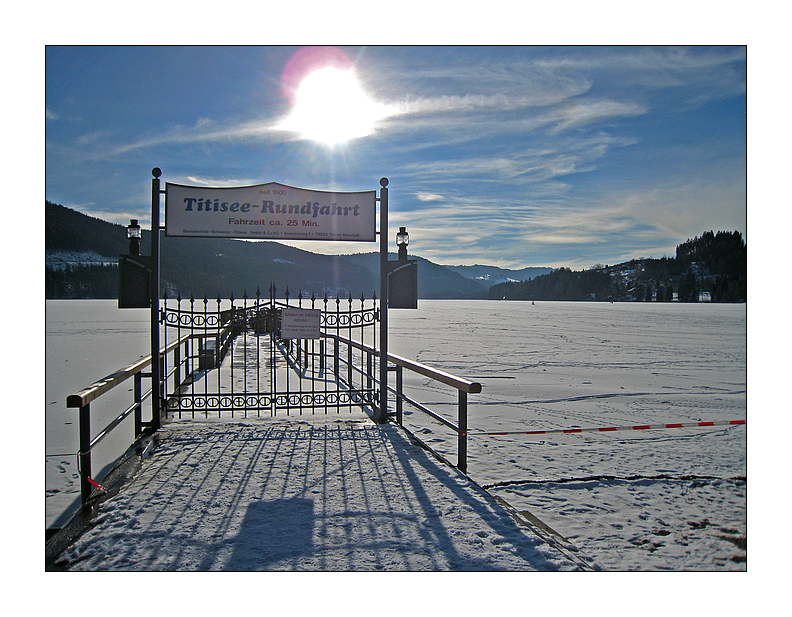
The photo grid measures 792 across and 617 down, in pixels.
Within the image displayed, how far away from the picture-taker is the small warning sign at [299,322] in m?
6.89

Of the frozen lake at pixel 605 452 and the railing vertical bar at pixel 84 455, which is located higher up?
the railing vertical bar at pixel 84 455

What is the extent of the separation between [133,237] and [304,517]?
4701 mm

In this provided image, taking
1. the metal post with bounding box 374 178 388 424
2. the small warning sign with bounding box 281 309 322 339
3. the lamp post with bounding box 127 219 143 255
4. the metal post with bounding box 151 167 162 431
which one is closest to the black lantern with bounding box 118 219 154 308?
the metal post with bounding box 151 167 162 431

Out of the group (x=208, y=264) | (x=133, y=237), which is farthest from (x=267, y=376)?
(x=208, y=264)

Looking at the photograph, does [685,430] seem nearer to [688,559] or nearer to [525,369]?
[688,559]

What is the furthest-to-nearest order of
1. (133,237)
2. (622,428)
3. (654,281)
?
1. (654,281)
2. (622,428)
3. (133,237)

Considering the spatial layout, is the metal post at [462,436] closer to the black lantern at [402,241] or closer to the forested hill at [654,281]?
the black lantern at [402,241]

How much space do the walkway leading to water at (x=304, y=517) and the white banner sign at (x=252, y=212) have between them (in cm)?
268

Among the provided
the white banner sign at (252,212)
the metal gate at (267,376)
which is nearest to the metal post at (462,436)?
the metal gate at (267,376)

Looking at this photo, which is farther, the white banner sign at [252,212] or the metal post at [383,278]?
the metal post at [383,278]

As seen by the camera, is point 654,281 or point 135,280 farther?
point 654,281

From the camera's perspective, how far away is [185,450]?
540 cm

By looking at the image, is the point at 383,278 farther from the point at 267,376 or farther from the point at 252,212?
the point at 267,376

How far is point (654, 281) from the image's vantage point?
10738 cm
